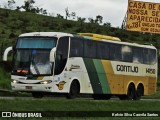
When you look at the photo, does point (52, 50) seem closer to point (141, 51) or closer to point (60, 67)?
point (60, 67)

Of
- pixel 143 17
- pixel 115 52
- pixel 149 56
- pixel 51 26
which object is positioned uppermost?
pixel 51 26

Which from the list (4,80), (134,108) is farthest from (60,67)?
(4,80)

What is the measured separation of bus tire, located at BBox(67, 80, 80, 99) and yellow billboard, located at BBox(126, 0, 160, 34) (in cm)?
2019

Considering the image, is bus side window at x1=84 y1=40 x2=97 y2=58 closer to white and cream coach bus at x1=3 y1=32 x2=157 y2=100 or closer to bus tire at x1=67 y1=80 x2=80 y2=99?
white and cream coach bus at x1=3 y1=32 x2=157 y2=100

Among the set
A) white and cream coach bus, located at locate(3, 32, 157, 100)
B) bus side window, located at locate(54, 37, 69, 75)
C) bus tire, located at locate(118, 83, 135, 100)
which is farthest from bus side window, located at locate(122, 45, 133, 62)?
bus side window, located at locate(54, 37, 69, 75)

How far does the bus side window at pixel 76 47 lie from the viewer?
1156 inches

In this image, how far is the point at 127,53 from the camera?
3422cm

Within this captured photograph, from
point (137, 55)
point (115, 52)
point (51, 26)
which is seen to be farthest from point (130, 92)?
point (51, 26)

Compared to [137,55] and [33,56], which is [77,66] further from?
[137,55]

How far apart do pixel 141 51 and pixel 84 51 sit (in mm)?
6198

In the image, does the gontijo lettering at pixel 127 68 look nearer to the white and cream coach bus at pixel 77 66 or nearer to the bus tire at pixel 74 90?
the white and cream coach bus at pixel 77 66

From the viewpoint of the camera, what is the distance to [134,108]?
86.6ft

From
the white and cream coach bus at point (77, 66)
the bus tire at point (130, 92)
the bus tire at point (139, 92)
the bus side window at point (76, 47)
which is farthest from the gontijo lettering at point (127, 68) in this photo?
the bus side window at point (76, 47)

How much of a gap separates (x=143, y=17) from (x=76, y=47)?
21015mm
